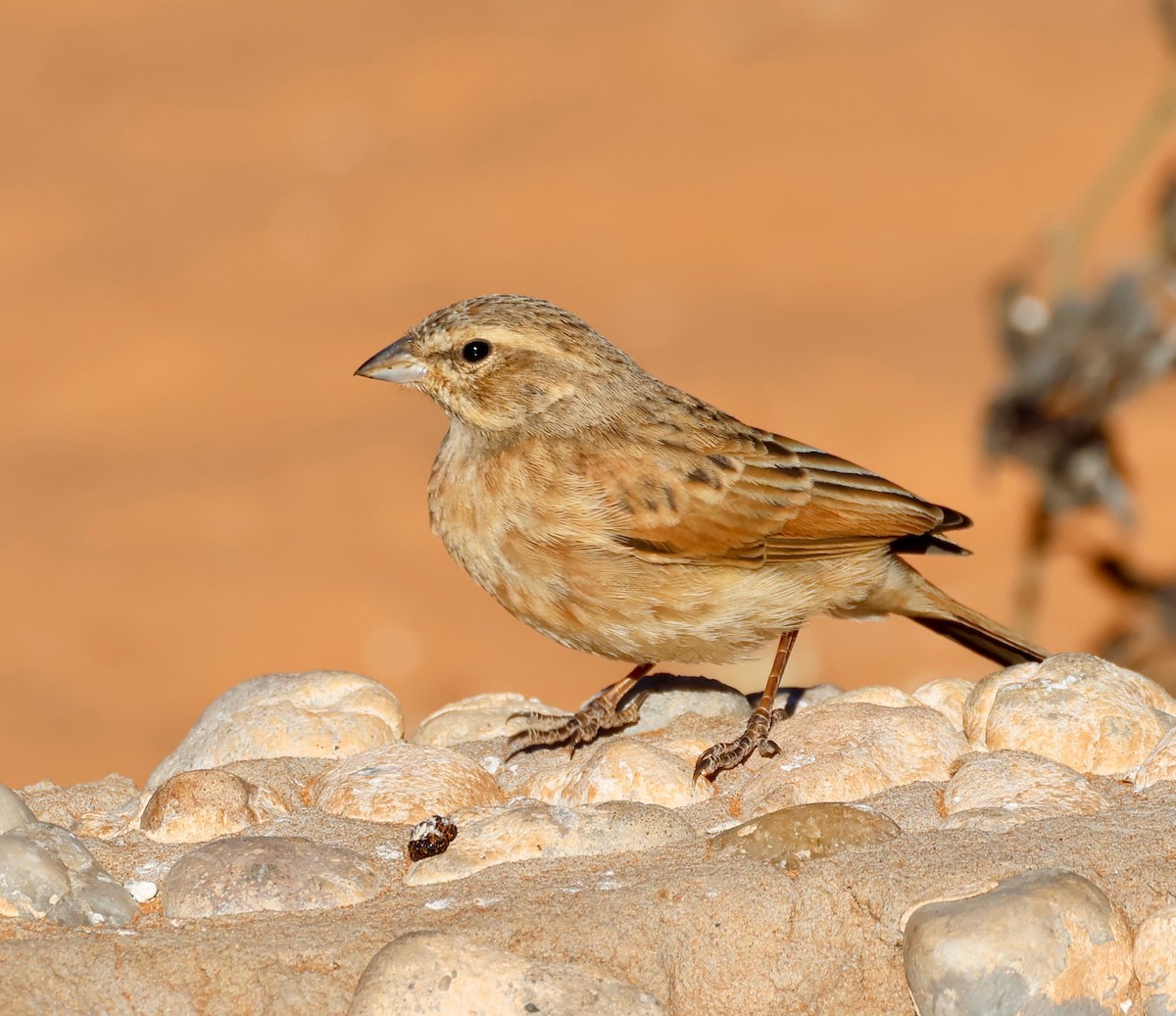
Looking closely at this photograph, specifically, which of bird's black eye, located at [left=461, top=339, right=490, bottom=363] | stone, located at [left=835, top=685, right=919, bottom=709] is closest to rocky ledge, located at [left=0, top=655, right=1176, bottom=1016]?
stone, located at [left=835, top=685, right=919, bottom=709]

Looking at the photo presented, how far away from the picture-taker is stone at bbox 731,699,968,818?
469cm

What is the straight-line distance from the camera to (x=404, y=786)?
4.72 metres

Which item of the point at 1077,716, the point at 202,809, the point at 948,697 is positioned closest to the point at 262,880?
the point at 202,809

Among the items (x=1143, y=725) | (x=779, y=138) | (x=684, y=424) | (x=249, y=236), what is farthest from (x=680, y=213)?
(x=1143, y=725)

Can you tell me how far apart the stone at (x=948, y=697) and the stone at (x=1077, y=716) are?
0.29 metres

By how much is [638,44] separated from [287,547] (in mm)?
12385

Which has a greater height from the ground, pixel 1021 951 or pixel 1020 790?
pixel 1020 790

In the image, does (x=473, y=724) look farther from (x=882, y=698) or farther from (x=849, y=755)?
(x=849, y=755)

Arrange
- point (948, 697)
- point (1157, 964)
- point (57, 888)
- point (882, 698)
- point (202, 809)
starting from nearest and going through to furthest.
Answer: point (1157, 964) → point (57, 888) → point (202, 809) → point (882, 698) → point (948, 697)

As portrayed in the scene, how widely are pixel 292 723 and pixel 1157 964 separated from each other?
2.55m

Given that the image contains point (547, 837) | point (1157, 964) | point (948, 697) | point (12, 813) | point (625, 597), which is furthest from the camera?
point (948, 697)

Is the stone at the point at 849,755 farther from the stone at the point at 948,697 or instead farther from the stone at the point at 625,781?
the stone at the point at 948,697

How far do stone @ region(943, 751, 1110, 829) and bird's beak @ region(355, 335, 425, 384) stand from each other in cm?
208

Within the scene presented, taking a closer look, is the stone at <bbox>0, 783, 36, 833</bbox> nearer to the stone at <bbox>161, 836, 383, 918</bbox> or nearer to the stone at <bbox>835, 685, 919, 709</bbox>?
the stone at <bbox>161, 836, 383, 918</bbox>
